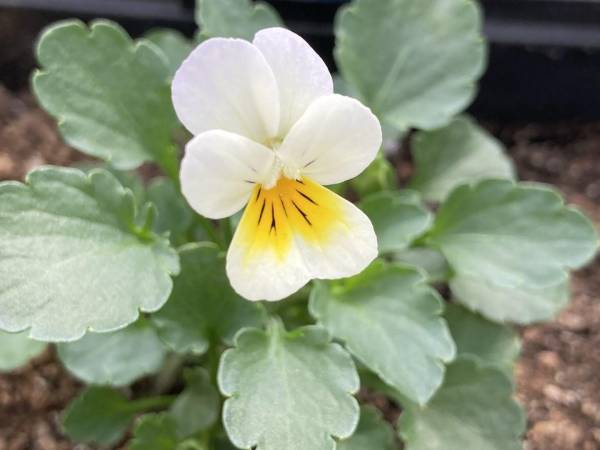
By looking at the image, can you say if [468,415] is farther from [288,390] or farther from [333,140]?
[333,140]

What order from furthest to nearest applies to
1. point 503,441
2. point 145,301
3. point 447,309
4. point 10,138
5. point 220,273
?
point 10,138 → point 447,309 → point 503,441 → point 220,273 → point 145,301

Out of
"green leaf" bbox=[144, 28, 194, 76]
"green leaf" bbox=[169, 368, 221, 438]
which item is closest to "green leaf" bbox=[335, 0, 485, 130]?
"green leaf" bbox=[144, 28, 194, 76]

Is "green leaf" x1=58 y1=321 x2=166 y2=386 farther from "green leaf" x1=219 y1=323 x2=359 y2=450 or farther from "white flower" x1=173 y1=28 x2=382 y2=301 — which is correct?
"white flower" x1=173 y1=28 x2=382 y2=301

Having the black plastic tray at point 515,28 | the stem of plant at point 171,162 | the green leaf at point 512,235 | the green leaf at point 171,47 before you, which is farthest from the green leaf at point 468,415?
the black plastic tray at point 515,28

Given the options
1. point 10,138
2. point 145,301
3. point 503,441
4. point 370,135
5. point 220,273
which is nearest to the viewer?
point 370,135

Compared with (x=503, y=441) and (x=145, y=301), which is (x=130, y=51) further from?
(x=503, y=441)

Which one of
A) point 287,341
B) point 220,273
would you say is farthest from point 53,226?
point 287,341

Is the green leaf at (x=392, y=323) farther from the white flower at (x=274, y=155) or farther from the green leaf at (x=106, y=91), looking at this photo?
the green leaf at (x=106, y=91)
